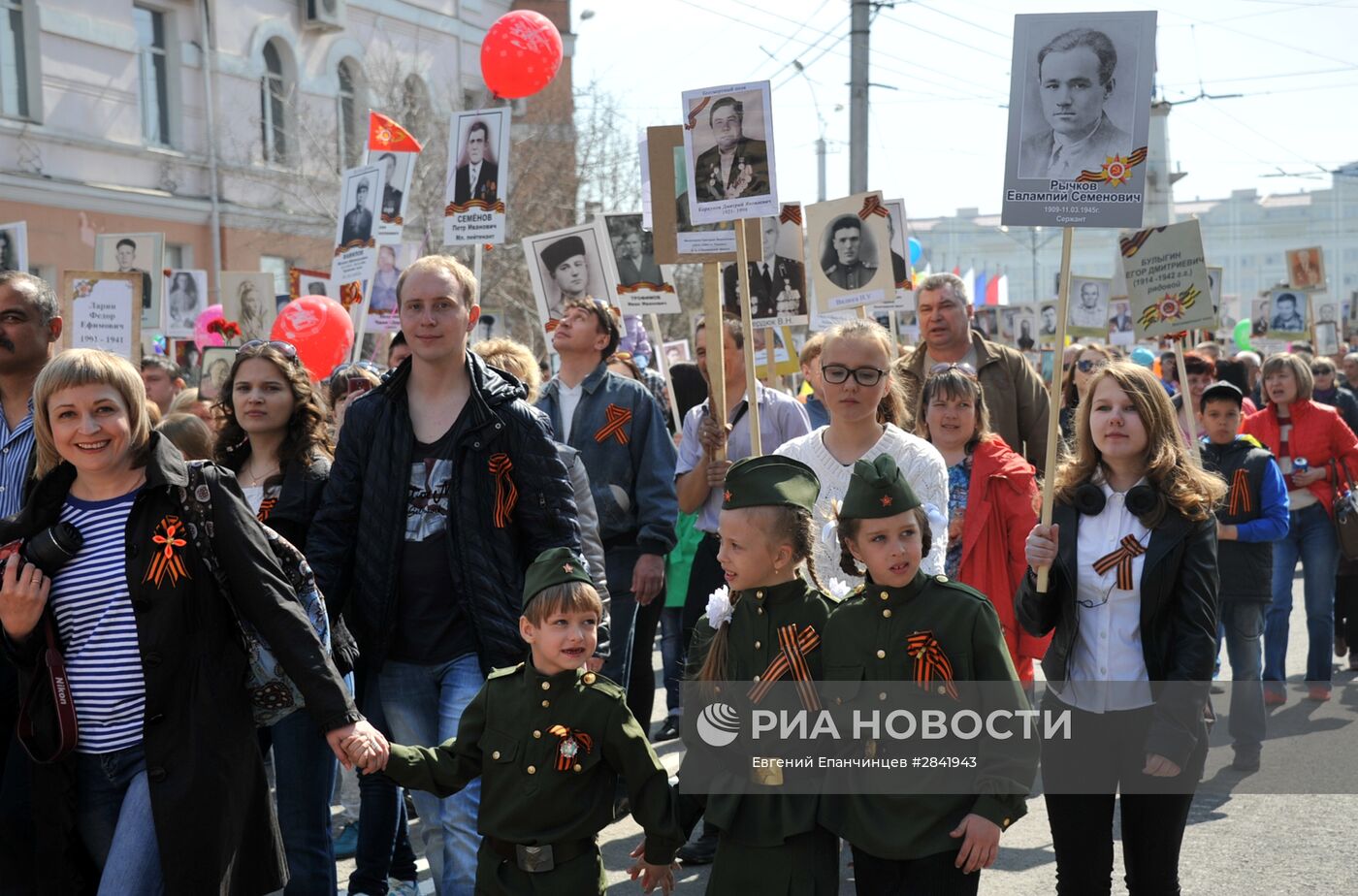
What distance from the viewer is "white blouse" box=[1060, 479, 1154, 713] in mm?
4359

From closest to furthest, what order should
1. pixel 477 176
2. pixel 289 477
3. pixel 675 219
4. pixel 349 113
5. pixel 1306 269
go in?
pixel 289 477 < pixel 675 219 < pixel 477 176 < pixel 1306 269 < pixel 349 113

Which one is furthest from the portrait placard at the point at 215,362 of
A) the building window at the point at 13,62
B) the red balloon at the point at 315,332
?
the building window at the point at 13,62

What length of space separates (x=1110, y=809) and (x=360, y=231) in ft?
24.2

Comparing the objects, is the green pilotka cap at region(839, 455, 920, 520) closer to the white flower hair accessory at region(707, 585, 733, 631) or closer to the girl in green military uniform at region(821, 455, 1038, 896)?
the girl in green military uniform at region(821, 455, 1038, 896)

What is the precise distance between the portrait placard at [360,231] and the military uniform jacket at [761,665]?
6.81m

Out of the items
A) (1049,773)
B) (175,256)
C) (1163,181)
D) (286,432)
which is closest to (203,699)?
(286,432)

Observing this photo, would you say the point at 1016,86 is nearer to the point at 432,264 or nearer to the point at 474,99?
the point at 432,264

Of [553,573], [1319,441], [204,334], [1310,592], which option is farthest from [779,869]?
[204,334]

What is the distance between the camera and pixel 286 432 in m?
5.32

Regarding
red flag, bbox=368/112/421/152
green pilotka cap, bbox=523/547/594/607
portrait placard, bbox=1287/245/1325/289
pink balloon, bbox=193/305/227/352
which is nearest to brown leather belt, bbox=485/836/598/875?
green pilotka cap, bbox=523/547/594/607

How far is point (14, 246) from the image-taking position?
408 inches

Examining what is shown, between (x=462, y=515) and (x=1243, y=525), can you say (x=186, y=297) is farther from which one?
(x=462, y=515)

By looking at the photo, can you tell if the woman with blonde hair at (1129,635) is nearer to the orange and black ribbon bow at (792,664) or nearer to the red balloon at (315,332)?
the orange and black ribbon bow at (792,664)

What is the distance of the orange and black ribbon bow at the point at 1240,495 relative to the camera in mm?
7887
